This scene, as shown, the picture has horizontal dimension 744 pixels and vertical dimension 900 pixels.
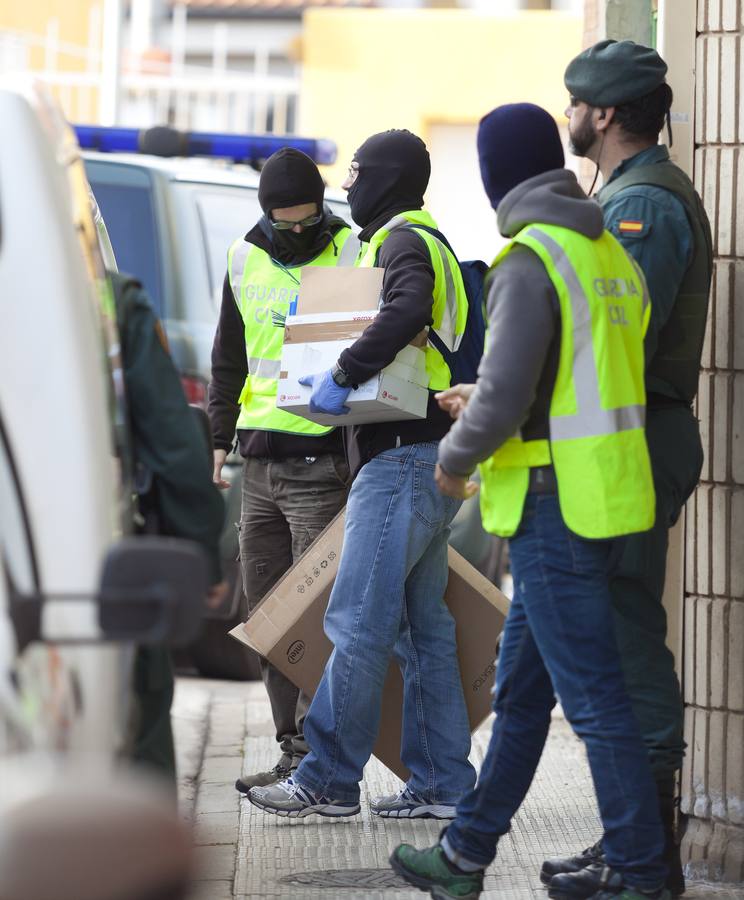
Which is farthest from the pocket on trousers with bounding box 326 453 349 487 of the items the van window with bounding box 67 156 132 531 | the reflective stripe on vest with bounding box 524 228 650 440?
the van window with bounding box 67 156 132 531

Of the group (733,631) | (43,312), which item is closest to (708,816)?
(733,631)

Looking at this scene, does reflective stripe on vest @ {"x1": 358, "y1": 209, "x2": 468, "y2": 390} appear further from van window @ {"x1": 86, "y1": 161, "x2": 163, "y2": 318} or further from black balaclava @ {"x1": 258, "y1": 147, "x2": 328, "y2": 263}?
van window @ {"x1": 86, "y1": 161, "x2": 163, "y2": 318}

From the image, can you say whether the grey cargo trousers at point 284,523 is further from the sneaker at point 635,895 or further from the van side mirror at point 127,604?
the van side mirror at point 127,604

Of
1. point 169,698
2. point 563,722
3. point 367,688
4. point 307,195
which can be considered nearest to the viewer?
point 169,698

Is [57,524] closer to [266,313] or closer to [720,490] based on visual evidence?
[720,490]

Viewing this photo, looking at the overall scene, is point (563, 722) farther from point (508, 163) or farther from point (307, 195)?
Answer: point (508, 163)

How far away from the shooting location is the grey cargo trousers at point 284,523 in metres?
5.00

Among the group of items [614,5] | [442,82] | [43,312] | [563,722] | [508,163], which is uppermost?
[442,82]

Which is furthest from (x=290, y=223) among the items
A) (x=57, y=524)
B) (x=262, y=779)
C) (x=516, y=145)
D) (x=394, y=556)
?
(x=57, y=524)

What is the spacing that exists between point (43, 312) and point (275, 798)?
2.52 meters

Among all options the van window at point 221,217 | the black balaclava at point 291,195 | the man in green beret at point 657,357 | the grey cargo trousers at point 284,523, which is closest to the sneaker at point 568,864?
the man in green beret at point 657,357

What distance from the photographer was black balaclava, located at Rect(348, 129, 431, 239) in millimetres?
4652

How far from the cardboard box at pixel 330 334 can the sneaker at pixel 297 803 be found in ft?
3.47

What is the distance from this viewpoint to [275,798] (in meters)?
4.74
